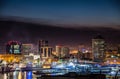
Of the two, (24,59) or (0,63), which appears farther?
(24,59)

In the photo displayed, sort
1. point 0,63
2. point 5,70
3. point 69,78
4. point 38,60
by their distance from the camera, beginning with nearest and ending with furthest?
point 69,78
point 5,70
point 0,63
point 38,60

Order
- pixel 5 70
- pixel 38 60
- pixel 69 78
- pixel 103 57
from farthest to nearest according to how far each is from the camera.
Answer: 1. pixel 103 57
2. pixel 38 60
3. pixel 5 70
4. pixel 69 78

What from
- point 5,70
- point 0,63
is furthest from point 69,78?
point 0,63

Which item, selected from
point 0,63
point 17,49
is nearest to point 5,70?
point 0,63

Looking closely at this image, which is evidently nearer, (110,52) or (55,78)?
(55,78)

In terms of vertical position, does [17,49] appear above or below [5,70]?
above

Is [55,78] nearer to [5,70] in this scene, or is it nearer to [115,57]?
[5,70]

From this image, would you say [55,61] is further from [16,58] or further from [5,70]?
[5,70]

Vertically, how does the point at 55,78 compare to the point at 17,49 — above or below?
below

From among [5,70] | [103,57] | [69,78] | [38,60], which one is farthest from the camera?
[103,57]
